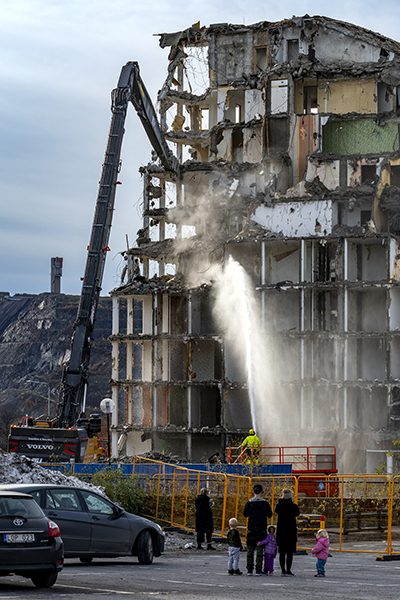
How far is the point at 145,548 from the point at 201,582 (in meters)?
3.01

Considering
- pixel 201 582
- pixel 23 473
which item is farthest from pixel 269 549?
pixel 23 473

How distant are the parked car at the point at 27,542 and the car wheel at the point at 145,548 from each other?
395cm

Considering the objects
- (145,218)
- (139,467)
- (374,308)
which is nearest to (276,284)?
(374,308)

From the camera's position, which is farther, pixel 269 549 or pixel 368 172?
pixel 368 172

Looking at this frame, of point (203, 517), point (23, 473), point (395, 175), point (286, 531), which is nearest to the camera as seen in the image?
point (286, 531)

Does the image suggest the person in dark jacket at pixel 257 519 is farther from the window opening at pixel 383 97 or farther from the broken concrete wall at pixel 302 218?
the window opening at pixel 383 97

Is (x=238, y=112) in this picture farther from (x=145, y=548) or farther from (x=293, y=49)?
(x=145, y=548)

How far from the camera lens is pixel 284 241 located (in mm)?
40531

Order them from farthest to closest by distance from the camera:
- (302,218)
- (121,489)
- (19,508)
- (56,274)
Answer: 1. (56,274)
2. (302,218)
3. (121,489)
4. (19,508)

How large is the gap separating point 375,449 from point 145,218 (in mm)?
19144

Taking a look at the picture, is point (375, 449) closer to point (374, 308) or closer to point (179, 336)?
point (374, 308)

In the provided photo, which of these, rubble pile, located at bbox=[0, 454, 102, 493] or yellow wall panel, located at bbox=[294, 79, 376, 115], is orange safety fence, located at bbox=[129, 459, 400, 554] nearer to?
rubble pile, located at bbox=[0, 454, 102, 493]

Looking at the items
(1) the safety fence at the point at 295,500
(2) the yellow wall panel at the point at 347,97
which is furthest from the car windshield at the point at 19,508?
(2) the yellow wall panel at the point at 347,97

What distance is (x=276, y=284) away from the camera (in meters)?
39.9
